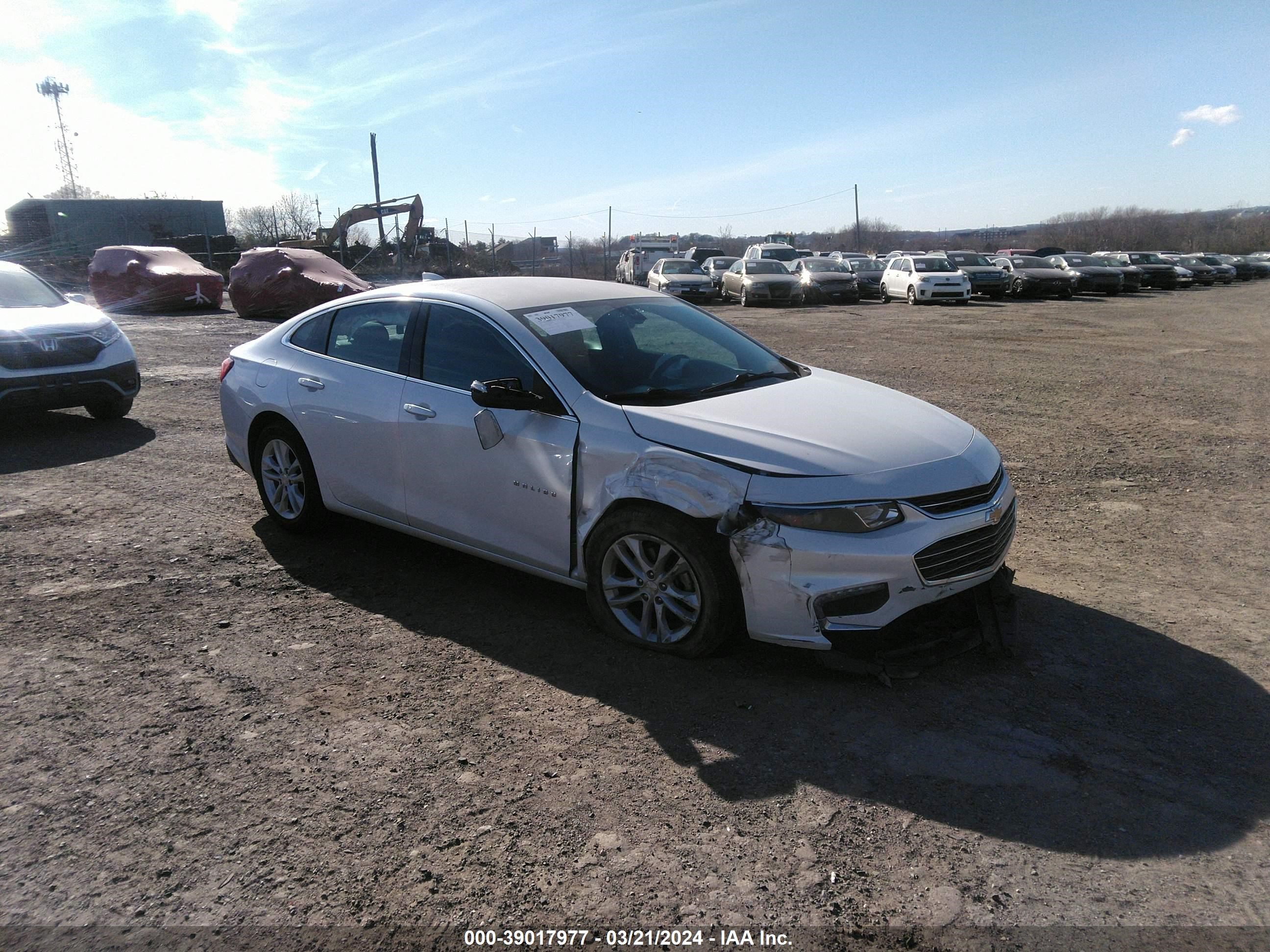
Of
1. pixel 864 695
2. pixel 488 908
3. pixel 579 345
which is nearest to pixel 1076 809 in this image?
pixel 864 695

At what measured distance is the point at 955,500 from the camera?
3.71m

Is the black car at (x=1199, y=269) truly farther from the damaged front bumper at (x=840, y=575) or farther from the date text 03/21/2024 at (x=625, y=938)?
the date text 03/21/2024 at (x=625, y=938)

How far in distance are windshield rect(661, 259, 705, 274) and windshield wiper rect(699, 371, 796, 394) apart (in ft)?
81.2

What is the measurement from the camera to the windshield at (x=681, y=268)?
95.2ft

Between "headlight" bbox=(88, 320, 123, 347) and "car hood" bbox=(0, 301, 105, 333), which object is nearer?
"car hood" bbox=(0, 301, 105, 333)

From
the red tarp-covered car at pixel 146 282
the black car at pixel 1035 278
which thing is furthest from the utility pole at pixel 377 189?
the black car at pixel 1035 278

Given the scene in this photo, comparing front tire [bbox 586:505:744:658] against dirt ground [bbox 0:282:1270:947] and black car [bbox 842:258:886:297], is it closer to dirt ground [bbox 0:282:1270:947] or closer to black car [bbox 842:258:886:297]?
dirt ground [bbox 0:282:1270:947]

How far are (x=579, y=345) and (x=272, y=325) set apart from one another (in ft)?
57.6

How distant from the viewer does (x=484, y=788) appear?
3.00m

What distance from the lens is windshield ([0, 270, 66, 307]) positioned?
8844 mm

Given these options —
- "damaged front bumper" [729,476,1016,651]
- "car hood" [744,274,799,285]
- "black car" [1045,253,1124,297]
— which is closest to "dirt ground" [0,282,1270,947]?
"damaged front bumper" [729,476,1016,651]

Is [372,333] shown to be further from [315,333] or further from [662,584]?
[662,584]

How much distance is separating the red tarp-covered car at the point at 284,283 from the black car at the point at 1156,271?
30.3 metres

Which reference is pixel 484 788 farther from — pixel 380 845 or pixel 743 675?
pixel 743 675
